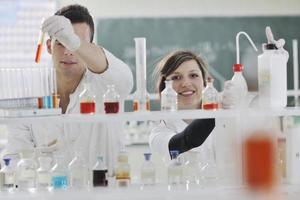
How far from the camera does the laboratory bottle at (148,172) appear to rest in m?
1.84

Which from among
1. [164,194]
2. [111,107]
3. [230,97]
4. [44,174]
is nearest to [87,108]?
[111,107]

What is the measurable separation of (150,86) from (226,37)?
1318 mm

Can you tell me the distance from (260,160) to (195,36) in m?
2.99

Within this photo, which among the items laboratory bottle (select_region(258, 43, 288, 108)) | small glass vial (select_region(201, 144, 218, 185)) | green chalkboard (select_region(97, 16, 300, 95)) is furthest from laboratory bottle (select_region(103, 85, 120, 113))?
green chalkboard (select_region(97, 16, 300, 95))

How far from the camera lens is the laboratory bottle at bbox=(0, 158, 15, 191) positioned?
1808mm

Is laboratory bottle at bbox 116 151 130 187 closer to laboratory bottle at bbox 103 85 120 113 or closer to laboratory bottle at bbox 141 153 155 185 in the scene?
laboratory bottle at bbox 141 153 155 185

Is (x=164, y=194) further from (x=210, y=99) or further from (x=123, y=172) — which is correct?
(x=210, y=99)

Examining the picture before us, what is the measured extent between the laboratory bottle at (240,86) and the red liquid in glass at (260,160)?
0.49ft

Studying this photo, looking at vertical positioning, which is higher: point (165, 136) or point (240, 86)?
point (240, 86)

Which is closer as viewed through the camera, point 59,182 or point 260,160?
point 260,160

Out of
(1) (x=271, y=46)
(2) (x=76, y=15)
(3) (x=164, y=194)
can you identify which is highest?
(2) (x=76, y=15)

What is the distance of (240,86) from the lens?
70.5 inches

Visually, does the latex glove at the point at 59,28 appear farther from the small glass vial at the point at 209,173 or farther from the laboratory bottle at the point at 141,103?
the small glass vial at the point at 209,173

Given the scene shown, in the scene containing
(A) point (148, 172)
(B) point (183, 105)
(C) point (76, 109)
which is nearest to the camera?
(A) point (148, 172)
